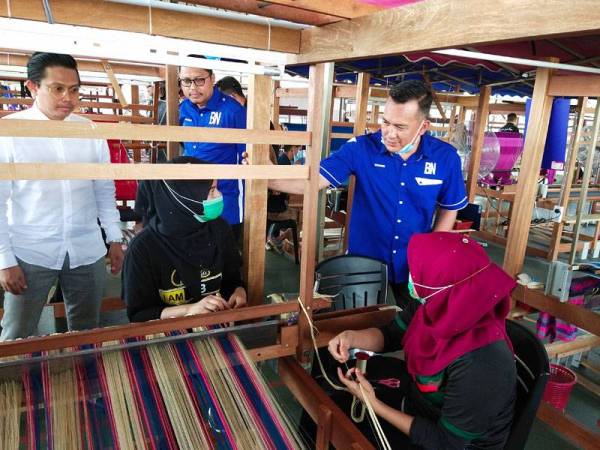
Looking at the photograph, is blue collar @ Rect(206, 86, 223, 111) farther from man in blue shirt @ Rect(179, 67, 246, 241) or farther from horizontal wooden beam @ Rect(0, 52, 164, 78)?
horizontal wooden beam @ Rect(0, 52, 164, 78)

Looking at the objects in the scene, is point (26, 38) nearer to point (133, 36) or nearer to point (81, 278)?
point (133, 36)

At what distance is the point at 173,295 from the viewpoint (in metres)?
1.68

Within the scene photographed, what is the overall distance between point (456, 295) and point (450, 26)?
691 millimetres

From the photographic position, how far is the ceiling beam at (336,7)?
0.85 metres

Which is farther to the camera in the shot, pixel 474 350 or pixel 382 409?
pixel 382 409

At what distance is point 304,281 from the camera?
127cm

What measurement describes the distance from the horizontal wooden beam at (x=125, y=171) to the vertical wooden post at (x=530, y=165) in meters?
1.81

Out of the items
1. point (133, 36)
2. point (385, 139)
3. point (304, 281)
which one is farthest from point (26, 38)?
point (385, 139)

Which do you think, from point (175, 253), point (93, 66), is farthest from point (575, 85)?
point (93, 66)

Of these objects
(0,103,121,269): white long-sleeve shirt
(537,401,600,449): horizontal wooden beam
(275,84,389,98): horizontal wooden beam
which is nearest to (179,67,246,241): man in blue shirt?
(0,103,121,269): white long-sleeve shirt

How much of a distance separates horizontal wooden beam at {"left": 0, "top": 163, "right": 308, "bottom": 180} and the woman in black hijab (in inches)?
21.2

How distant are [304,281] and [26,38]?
856 mm

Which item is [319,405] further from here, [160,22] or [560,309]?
[560,309]

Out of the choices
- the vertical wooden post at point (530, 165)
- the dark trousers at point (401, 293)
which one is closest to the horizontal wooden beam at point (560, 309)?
the vertical wooden post at point (530, 165)
